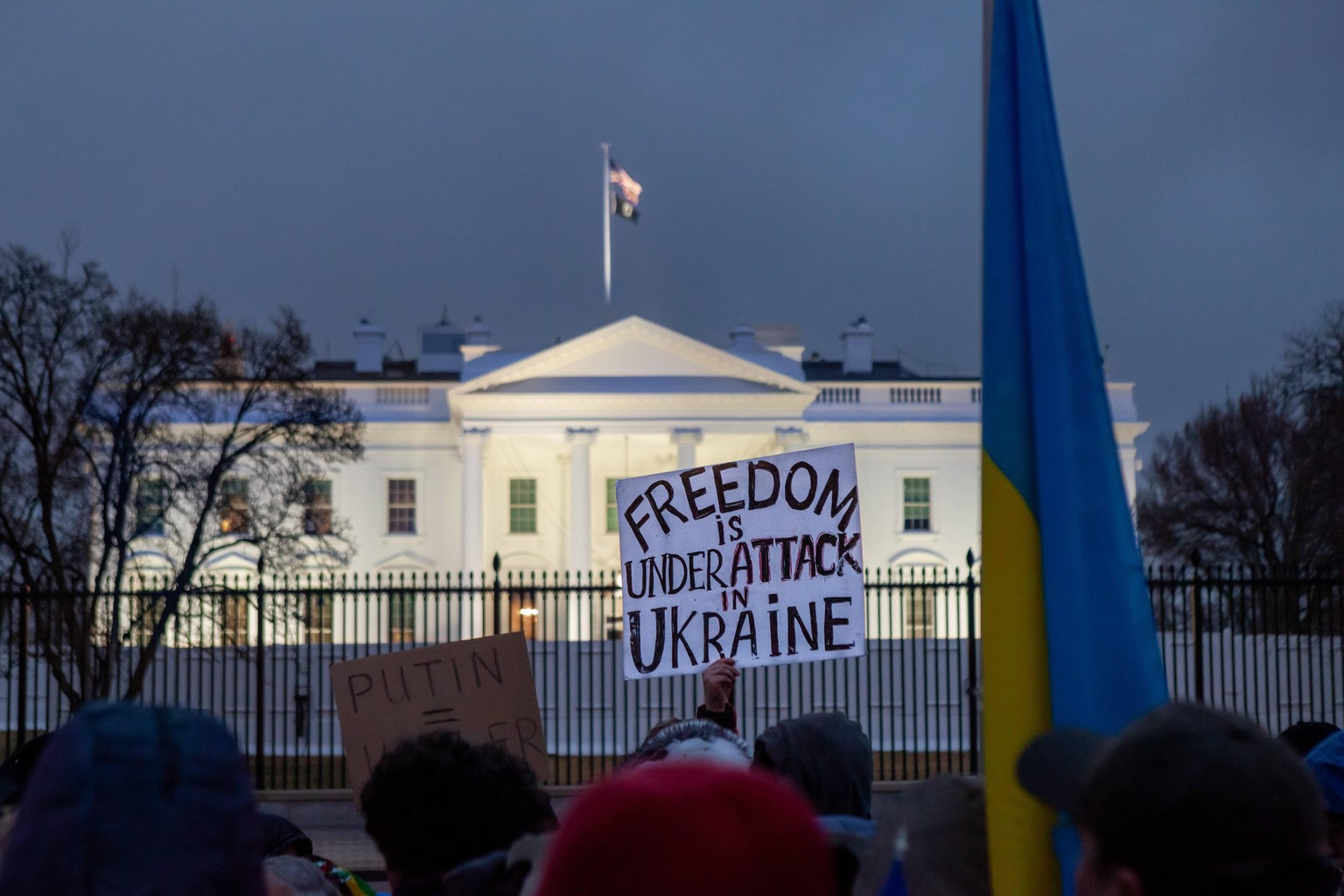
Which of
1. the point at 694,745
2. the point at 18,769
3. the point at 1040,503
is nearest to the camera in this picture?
the point at 1040,503

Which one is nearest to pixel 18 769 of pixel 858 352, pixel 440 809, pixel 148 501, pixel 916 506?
pixel 440 809

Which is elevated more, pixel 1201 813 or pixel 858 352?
pixel 858 352

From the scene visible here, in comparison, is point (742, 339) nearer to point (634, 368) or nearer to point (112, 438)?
point (634, 368)

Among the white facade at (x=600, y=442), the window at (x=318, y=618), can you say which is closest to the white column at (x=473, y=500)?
the white facade at (x=600, y=442)

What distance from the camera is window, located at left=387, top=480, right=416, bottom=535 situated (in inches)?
1626

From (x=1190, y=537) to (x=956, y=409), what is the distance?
738 centimetres

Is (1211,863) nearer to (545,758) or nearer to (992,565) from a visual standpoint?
(992,565)

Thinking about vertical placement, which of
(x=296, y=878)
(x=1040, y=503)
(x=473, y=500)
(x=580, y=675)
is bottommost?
(x=580, y=675)

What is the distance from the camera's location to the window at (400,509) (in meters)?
41.3

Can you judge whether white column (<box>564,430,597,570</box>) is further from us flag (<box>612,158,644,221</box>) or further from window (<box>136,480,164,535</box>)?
window (<box>136,480,164,535</box>)

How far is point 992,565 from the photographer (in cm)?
254

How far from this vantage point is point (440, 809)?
252 cm

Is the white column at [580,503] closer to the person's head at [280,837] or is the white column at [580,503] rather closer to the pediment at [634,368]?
the pediment at [634,368]

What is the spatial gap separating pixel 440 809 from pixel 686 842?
1.28 m
